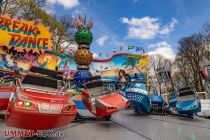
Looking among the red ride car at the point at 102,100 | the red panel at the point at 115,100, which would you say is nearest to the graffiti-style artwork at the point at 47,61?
the red ride car at the point at 102,100

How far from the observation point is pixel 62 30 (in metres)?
35.8

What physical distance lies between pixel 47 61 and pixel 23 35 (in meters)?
4.58

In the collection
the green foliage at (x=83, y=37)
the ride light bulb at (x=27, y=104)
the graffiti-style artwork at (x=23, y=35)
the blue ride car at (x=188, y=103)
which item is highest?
the graffiti-style artwork at (x=23, y=35)

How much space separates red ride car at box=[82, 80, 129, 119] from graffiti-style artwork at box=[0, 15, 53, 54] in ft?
44.3

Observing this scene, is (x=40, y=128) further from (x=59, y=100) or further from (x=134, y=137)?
(x=134, y=137)

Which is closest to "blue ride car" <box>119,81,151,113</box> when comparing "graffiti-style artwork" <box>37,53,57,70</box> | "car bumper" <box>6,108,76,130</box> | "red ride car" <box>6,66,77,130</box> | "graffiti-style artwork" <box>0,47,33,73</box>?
"red ride car" <box>6,66,77,130</box>

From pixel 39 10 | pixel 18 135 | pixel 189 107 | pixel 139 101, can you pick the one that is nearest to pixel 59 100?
pixel 18 135

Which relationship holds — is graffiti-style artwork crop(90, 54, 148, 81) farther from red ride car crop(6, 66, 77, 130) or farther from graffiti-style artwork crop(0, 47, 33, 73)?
red ride car crop(6, 66, 77, 130)

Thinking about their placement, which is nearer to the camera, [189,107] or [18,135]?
[18,135]

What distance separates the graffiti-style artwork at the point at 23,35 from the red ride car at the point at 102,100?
1349 cm

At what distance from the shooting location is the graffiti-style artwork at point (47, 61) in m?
22.8

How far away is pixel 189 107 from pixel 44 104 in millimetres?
7320

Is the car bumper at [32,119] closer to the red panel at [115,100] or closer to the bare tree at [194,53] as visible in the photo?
the red panel at [115,100]

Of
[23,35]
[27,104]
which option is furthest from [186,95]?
[23,35]
